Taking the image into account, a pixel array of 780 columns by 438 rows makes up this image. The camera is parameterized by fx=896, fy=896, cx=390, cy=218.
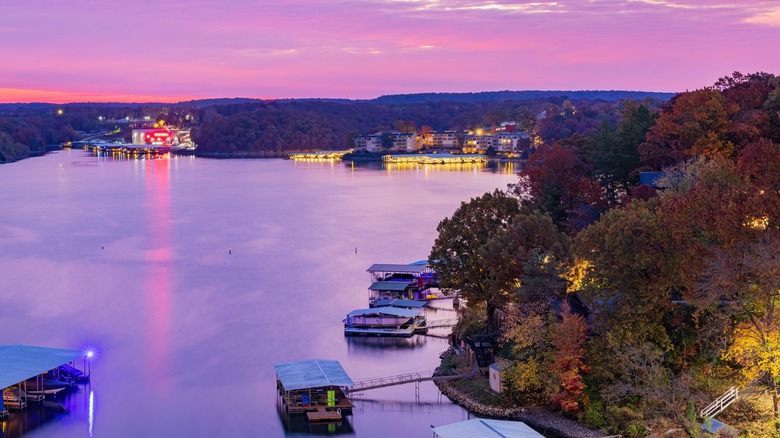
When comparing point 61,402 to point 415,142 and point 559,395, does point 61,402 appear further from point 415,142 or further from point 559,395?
point 415,142

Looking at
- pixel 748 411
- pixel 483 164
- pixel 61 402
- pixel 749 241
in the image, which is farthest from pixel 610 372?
pixel 483 164

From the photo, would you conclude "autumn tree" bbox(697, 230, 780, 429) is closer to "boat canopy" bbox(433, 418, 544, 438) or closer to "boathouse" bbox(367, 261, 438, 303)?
"boat canopy" bbox(433, 418, 544, 438)

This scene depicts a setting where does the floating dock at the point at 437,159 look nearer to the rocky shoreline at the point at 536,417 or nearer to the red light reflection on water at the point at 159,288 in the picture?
the red light reflection on water at the point at 159,288

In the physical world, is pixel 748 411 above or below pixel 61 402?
above

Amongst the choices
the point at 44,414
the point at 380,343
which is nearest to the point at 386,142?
the point at 380,343

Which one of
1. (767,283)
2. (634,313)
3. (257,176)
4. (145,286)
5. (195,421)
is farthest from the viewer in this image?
(257,176)
